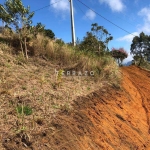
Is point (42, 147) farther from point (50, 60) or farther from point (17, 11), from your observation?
point (17, 11)

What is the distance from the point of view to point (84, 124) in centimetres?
433

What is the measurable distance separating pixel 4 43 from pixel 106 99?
4425mm

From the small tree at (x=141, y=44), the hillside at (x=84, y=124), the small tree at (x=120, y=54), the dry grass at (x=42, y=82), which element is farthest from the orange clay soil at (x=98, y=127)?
the small tree at (x=141, y=44)

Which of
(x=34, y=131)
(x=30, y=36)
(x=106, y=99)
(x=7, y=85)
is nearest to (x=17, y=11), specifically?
(x=30, y=36)

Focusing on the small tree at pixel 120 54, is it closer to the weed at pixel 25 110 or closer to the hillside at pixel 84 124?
the hillside at pixel 84 124

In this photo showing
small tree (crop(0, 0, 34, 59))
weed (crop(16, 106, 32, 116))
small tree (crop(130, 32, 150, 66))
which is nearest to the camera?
weed (crop(16, 106, 32, 116))

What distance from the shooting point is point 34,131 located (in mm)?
3619

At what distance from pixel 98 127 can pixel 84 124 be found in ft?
1.21

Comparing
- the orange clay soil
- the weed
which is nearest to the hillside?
the orange clay soil

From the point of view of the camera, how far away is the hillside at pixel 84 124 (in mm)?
3490

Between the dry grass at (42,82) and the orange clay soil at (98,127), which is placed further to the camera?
the dry grass at (42,82)

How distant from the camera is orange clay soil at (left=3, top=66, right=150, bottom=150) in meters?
3.51

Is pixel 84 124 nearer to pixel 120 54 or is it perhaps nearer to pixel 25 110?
pixel 25 110

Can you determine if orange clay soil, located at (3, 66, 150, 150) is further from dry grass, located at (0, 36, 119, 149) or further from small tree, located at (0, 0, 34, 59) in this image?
small tree, located at (0, 0, 34, 59)
